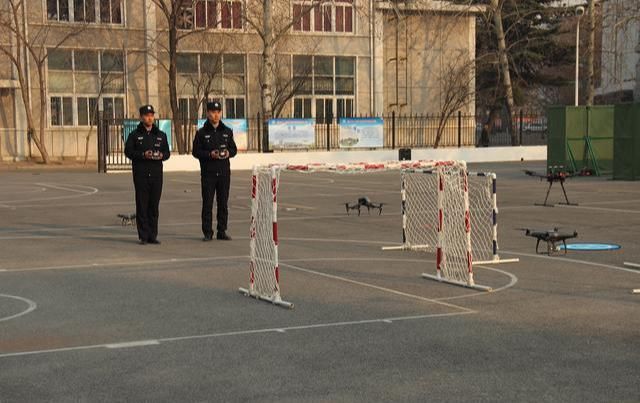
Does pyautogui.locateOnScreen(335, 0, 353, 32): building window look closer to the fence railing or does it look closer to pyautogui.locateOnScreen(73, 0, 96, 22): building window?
the fence railing

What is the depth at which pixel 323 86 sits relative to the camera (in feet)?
183

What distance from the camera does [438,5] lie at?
5825 centimetres

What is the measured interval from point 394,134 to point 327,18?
36.8 ft

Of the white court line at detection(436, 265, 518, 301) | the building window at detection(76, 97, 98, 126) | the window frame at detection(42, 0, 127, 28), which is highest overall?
the window frame at detection(42, 0, 127, 28)

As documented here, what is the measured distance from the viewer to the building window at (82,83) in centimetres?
4962

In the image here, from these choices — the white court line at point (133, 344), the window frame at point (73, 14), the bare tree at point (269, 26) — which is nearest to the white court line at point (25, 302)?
the white court line at point (133, 344)

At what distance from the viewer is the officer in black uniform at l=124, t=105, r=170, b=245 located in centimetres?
1541

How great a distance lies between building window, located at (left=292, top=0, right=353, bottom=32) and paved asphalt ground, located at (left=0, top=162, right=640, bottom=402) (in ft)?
126

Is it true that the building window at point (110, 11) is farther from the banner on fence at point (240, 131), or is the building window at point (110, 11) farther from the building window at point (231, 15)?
the banner on fence at point (240, 131)

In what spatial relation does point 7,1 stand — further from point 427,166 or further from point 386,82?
point 427,166

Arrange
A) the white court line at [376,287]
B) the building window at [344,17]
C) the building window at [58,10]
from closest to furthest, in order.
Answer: the white court line at [376,287] < the building window at [58,10] < the building window at [344,17]

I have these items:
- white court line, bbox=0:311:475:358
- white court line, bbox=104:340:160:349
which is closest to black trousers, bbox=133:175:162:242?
white court line, bbox=0:311:475:358

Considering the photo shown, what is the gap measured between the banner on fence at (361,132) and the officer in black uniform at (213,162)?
29.8 meters

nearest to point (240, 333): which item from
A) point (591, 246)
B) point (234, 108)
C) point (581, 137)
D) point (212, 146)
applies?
point (212, 146)
